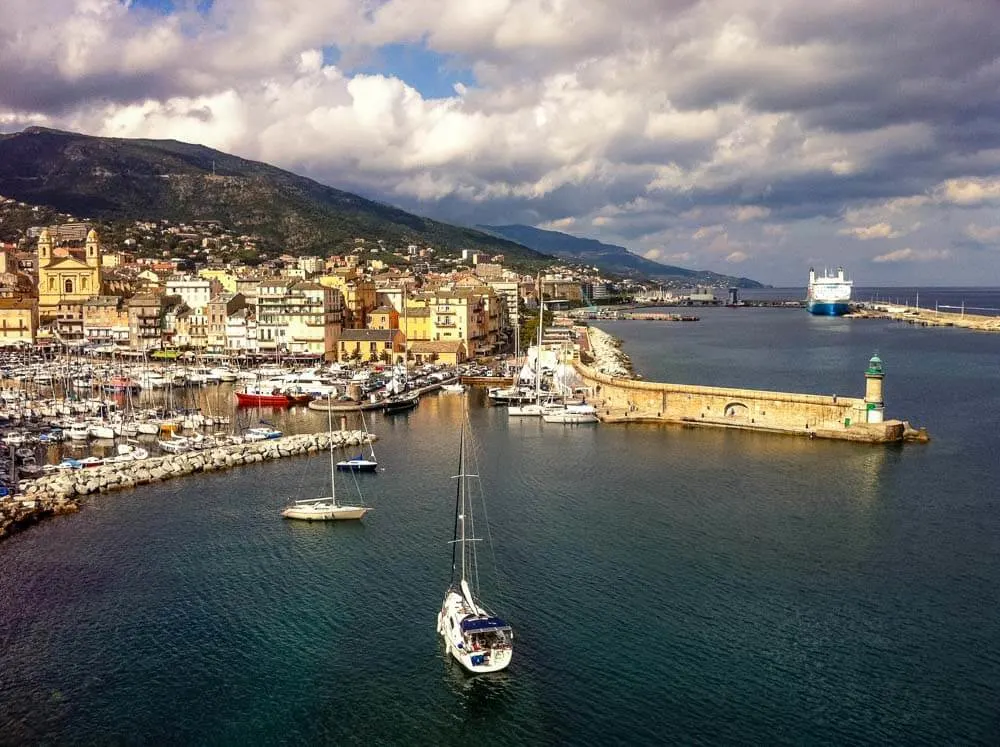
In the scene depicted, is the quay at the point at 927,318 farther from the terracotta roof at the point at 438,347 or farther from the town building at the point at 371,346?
the town building at the point at 371,346

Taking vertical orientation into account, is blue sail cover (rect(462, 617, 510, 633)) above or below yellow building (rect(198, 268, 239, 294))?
below

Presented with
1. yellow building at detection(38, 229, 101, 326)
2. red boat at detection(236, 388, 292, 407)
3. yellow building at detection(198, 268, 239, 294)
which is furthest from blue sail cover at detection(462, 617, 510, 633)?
yellow building at detection(38, 229, 101, 326)

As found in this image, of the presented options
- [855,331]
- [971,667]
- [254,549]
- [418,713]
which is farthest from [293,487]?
[855,331]

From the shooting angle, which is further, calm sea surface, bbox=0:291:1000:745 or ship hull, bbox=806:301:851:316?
ship hull, bbox=806:301:851:316

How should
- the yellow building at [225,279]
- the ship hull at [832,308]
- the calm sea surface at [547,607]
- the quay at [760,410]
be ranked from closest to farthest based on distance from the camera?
the calm sea surface at [547,607], the quay at [760,410], the yellow building at [225,279], the ship hull at [832,308]

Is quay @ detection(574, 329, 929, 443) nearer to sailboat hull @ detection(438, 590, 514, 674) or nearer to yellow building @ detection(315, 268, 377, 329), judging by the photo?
sailboat hull @ detection(438, 590, 514, 674)

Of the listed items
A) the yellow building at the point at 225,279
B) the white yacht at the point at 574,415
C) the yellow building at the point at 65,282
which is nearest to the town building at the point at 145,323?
the yellow building at the point at 225,279

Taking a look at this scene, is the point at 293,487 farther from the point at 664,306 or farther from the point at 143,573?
the point at 664,306

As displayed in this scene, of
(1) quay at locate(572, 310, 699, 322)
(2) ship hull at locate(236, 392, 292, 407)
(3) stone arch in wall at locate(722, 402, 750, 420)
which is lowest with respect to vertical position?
(2) ship hull at locate(236, 392, 292, 407)
